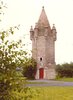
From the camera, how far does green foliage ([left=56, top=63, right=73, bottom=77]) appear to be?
64.8 metres

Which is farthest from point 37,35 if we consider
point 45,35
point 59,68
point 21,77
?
point 21,77

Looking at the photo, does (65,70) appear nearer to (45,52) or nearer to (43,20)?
(45,52)

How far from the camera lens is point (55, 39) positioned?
6681 centimetres

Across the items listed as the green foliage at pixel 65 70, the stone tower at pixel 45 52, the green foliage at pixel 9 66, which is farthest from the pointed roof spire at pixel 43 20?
the green foliage at pixel 9 66

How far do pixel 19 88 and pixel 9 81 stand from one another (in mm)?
303

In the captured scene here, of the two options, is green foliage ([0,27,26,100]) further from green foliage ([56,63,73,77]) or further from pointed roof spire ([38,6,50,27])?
pointed roof spire ([38,6,50,27])

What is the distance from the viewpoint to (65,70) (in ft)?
213

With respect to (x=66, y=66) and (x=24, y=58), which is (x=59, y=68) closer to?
(x=66, y=66)

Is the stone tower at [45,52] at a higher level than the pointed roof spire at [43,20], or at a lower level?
lower

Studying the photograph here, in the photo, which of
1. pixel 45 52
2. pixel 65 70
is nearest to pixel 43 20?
pixel 45 52

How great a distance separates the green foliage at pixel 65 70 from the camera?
64.8 meters

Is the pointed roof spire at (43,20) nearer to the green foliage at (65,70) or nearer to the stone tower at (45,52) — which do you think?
the stone tower at (45,52)

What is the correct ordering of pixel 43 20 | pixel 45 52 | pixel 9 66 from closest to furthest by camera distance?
pixel 9 66, pixel 45 52, pixel 43 20

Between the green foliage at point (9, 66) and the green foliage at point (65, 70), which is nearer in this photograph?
the green foliage at point (9, 66)
